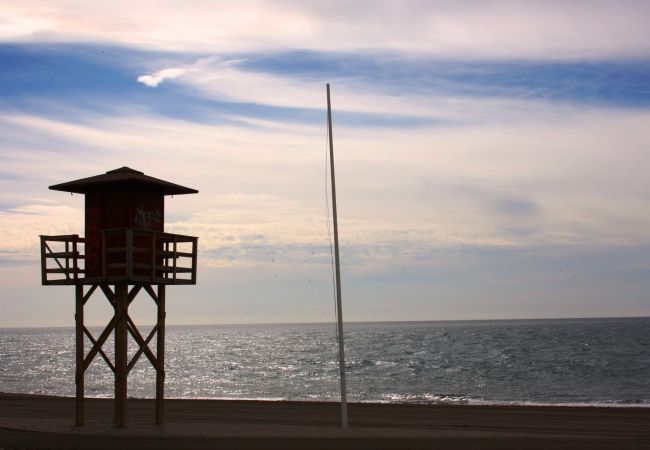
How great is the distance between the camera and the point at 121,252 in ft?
74.6

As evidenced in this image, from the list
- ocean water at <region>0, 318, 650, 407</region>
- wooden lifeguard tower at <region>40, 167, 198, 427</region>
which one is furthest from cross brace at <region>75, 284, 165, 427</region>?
ocean water at <region>0, 318, 650, 407</region>

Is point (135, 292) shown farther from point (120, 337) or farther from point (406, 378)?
point (406, 378)

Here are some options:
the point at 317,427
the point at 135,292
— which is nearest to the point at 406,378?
the point at 317,427

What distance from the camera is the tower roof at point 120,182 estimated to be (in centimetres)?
2259

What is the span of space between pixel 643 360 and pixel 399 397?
41.6m

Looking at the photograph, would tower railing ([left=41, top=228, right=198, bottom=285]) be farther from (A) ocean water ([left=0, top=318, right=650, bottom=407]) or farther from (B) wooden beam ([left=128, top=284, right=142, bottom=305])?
(A) ocean water ([left=0, top=318, right=650, bottom=407])

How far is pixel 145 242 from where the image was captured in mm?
23219

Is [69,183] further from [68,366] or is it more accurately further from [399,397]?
[68,366]

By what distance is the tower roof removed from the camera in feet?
74.1

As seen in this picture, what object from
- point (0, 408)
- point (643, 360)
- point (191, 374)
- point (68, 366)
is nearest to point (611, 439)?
point (0, 408)

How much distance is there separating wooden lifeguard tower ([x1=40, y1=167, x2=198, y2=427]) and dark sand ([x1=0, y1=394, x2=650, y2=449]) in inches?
81.3

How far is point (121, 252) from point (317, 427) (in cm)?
800

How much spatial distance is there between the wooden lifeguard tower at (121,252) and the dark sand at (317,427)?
206 centimetres

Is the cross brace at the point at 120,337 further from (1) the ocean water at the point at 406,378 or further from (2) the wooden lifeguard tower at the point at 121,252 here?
(1) the ocean water at the point at 406,378
